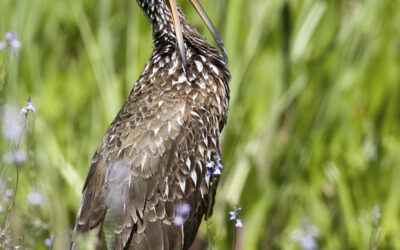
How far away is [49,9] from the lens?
6.01m

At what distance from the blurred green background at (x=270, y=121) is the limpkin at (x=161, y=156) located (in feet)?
1.95

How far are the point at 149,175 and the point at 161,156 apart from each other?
94 millimetres

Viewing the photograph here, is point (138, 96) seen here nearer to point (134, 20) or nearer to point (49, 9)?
point (134, 20)

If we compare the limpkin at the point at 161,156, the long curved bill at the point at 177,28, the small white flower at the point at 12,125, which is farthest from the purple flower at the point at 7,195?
the long curved bill at the point at 177,28

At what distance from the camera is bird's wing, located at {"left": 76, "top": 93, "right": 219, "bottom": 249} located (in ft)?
11.2

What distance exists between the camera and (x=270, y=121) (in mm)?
4832

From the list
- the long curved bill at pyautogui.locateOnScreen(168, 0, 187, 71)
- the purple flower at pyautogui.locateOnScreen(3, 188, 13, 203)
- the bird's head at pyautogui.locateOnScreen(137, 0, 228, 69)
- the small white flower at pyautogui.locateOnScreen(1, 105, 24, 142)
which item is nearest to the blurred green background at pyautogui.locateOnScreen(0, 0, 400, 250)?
the bird's head at pyautogui.locateOnScreen(137, 0, 228, 69)

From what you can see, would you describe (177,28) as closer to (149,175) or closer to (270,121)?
(149,175)

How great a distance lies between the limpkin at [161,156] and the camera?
3408 mm

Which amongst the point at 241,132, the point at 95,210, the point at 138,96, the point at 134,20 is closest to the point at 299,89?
the point at 241,132

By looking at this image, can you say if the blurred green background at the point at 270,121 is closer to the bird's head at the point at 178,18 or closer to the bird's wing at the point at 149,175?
the bird's head at the point at 178,18

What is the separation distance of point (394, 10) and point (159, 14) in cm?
299

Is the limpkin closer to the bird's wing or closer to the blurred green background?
the bird's wing

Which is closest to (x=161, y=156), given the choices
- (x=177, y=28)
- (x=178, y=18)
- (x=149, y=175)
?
(x=149, y=175)
